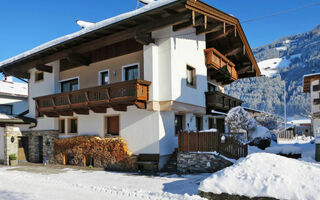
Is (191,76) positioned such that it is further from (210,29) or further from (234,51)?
(234,51)

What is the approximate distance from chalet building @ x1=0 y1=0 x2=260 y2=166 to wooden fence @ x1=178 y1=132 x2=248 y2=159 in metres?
1.84

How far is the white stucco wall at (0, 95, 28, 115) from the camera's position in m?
23.6

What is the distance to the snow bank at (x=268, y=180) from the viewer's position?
6.88 metres

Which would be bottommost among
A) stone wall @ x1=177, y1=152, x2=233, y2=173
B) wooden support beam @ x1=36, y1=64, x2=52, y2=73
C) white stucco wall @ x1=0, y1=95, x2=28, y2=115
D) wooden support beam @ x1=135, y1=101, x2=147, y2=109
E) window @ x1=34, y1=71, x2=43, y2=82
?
stone wall @ x1=177, y1=152, x2=233, y2=173

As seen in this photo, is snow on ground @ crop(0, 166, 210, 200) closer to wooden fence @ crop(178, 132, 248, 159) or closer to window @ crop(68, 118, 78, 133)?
wooden fence @ crop(178, 132, 248, 159)

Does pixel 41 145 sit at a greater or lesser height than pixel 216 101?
lesser

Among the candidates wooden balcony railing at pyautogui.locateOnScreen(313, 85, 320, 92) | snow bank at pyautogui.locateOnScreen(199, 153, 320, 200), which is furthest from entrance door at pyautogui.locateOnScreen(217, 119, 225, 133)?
wooden balcony railing at pyautogui.locateOnScreen(313, 85, 320, 92)

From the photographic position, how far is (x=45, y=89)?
67.7 ft

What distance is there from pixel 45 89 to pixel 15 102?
5.91 m

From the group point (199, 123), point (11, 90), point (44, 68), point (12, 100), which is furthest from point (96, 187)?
point (11, 90)

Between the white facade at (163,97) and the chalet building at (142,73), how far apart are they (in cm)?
5

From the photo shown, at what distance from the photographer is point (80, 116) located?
18.0 metres

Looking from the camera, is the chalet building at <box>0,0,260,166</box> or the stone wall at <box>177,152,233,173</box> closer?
the stone wall at <box>177,152,233,173</box>

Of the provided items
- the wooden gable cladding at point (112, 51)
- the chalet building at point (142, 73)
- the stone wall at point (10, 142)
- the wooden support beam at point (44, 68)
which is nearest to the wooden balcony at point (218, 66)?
the chalet building at point (142, 73)
